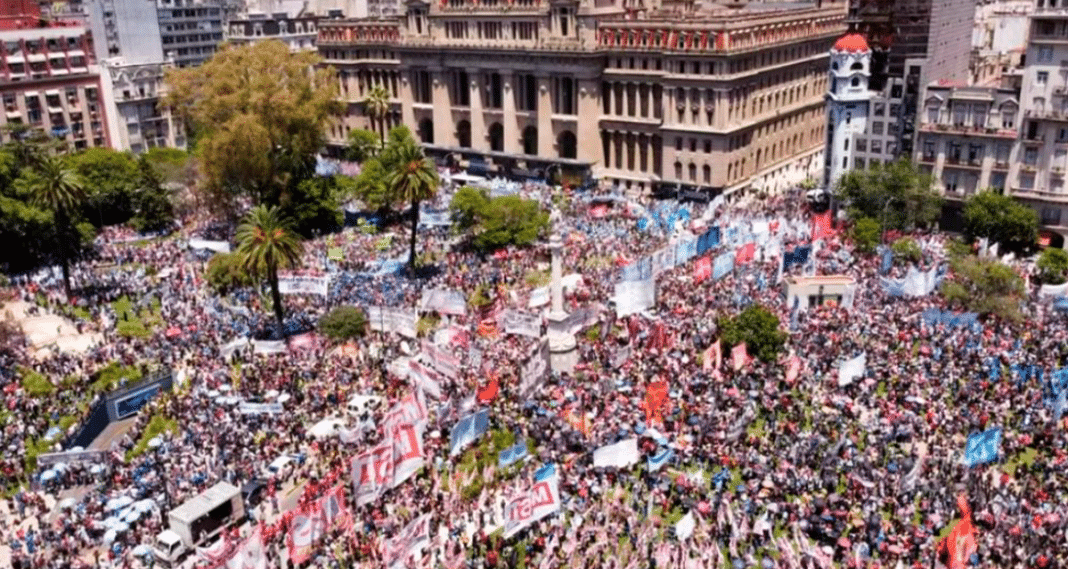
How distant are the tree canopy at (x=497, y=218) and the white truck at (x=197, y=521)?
127 feet

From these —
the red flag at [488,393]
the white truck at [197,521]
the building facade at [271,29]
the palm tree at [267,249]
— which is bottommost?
the white truck at [197,521]

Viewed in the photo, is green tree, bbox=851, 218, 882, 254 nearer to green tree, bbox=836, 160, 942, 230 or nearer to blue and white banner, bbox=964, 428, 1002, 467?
green tree, bbox=836, 160, 942, 230

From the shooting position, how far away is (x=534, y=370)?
166 feet

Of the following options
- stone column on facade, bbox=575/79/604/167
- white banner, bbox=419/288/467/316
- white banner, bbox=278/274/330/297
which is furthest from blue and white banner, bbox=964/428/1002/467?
stone column on facade, bbox=575/79/604/167

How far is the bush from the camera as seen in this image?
53.8 metres

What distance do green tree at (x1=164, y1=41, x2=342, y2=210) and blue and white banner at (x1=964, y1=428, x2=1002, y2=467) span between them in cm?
5951

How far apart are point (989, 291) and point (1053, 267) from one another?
10.3 meters

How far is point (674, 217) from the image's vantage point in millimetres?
82688

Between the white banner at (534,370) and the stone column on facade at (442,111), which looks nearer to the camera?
the white banner at (534,370)

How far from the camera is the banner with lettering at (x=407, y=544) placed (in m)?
35.2

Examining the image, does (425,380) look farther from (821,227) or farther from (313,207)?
(313,207)

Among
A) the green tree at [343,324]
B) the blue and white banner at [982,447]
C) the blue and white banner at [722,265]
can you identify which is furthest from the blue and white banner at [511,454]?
the blue and white banner at [722,265]

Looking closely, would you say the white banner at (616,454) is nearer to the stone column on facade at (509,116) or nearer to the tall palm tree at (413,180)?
the tall palm tree at (413,180)

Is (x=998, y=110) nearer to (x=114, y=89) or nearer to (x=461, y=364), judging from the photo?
(x=461, y=364)
